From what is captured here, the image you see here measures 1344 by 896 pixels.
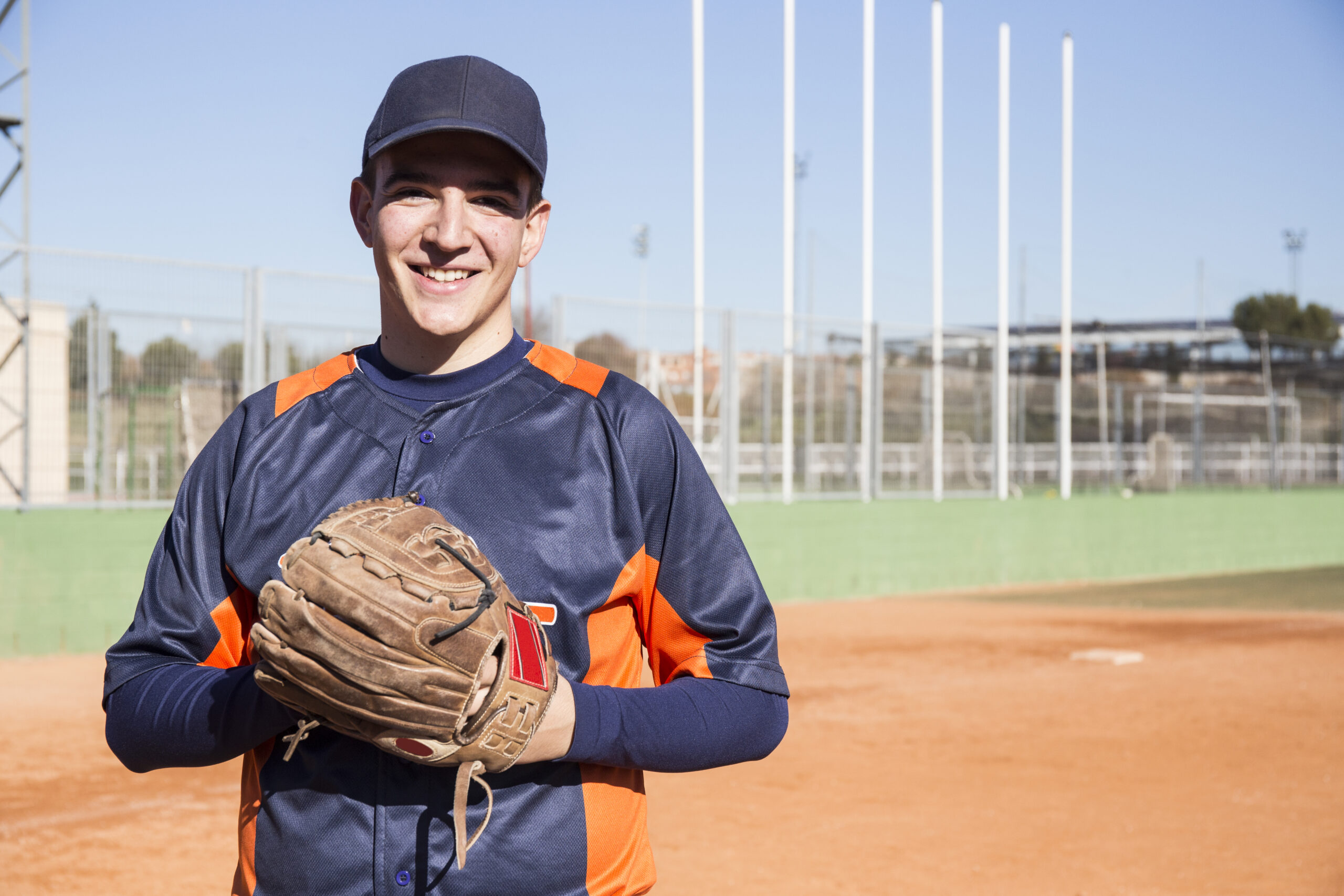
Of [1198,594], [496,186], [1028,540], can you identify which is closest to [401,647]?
[496,186]

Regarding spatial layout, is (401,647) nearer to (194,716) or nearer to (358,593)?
(358,593)

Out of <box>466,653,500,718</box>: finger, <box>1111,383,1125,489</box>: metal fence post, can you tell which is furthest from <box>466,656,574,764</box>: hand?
<box>1111,383,1125,489</box>: metal fence post

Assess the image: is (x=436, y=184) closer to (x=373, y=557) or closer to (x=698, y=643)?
(x=373, y=557)

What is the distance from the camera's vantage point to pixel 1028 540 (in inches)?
769

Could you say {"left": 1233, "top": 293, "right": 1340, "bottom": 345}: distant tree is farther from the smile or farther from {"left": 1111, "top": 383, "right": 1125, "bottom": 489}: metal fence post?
the smile

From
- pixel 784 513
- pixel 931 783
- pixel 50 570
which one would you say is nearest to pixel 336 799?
pixel 931 783

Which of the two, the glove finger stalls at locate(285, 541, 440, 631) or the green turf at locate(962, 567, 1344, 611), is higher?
the glove finger stalls at locate(285, 541, 440, 631)

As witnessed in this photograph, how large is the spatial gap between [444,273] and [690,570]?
585 mm

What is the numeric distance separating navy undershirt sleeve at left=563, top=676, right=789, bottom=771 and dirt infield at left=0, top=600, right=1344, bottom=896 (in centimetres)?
342

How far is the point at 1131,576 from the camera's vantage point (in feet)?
70.1

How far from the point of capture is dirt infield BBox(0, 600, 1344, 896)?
5312 millimetres

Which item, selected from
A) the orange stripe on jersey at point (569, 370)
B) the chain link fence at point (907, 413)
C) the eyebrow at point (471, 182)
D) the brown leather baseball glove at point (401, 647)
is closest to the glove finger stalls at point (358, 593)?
the brown leather baseball glove at point (401, 647)

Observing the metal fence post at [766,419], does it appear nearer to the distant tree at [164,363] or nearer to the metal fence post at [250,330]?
the metal fence post at [250,330]

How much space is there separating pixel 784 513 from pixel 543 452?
46.1ft
